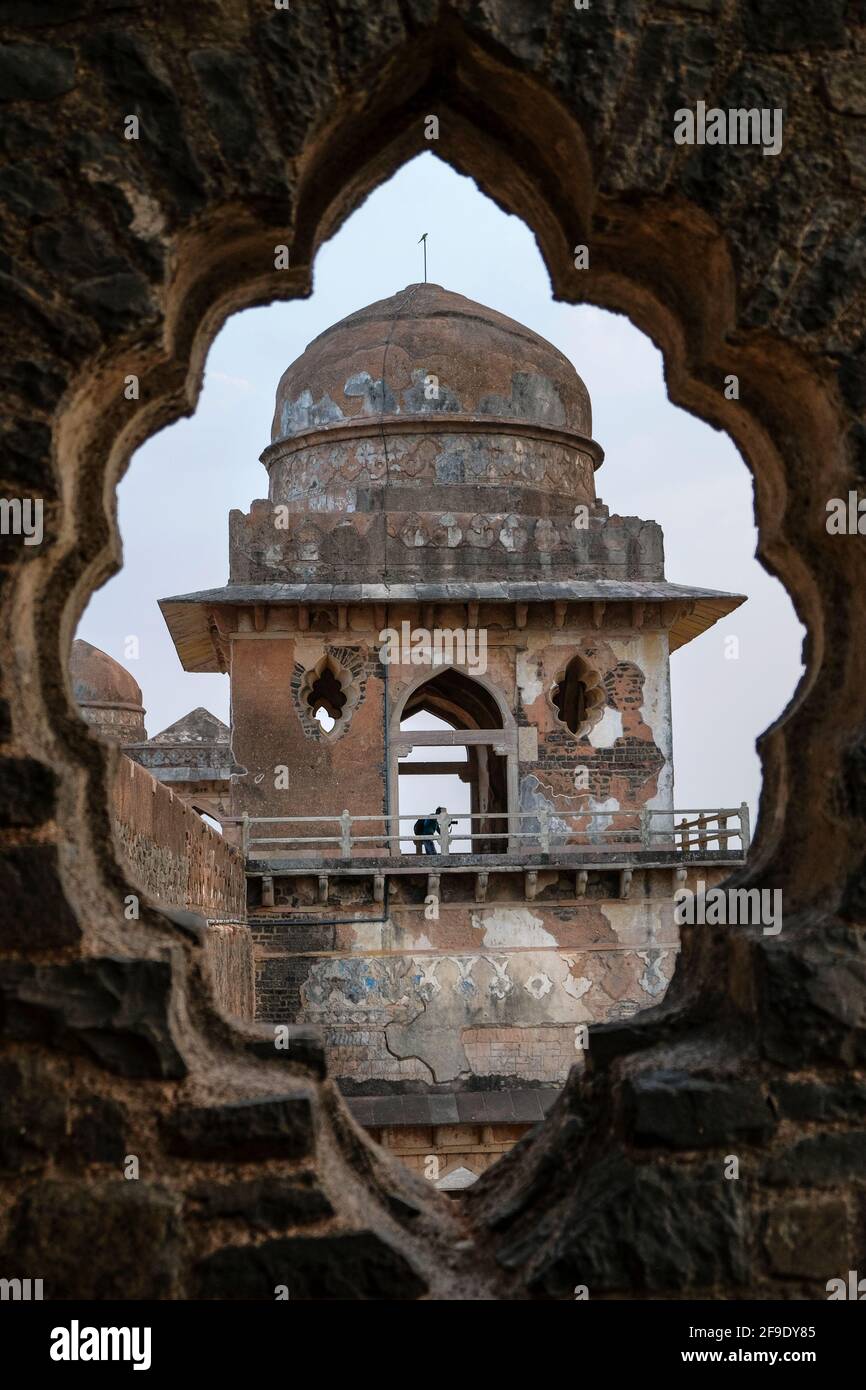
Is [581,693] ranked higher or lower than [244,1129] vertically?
higher

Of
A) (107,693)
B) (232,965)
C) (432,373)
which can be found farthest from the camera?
(107,693)

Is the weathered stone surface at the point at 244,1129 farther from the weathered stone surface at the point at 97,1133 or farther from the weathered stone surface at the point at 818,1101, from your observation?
the weathered stone surface at the point at 818,1101

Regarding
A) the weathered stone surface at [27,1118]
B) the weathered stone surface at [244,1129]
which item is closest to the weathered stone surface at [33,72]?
the weathered stone surface at [27,1118]

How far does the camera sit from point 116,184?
2363mm

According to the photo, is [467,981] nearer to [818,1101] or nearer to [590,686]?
[590,686]

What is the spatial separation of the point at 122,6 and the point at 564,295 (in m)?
1.07

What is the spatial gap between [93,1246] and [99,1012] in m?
0.37

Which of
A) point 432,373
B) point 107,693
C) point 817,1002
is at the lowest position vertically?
point 817,1002

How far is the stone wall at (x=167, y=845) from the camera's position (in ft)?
17.6

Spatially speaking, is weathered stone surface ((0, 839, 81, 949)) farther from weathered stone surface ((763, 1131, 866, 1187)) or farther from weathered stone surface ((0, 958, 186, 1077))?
weathered stone surface ((763, 1131, 866, 1187))

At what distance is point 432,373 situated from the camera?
18.5 meters

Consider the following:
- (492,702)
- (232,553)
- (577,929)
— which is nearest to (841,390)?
(577,929)

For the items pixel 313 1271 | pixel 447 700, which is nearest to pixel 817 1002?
pixel 313 1271

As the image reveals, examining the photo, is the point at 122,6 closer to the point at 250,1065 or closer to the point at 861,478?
the point at 861,478
